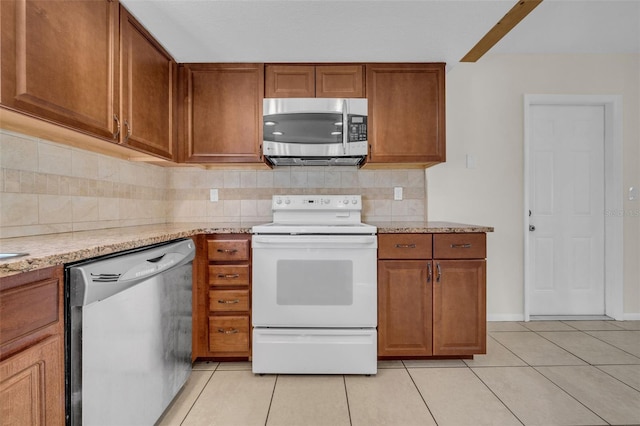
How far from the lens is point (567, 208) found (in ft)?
9.51

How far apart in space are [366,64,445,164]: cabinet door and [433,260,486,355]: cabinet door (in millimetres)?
832

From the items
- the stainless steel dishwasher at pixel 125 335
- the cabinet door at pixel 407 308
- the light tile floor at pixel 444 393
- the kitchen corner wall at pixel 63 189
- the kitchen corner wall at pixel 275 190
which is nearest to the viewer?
the stainless steel dishwasher at pixel 125 335

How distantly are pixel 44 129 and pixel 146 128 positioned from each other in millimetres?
588

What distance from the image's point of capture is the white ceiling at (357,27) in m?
1.67

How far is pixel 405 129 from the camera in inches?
91.7

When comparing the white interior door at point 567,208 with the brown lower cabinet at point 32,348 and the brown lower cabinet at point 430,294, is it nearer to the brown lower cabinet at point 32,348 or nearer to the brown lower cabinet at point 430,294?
the brown lower cabinet at point 430,294

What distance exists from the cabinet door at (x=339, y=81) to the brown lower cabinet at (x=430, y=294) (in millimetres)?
1110

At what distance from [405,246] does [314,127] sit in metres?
1.06

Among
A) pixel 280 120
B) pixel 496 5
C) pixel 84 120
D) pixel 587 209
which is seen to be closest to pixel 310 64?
pixel 280 120

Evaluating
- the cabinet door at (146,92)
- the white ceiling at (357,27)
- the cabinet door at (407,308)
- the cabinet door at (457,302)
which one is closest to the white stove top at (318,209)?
the cabinet door at (407,308)

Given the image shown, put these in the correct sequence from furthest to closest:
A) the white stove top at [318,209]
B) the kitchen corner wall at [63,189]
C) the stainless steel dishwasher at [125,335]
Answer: the white stove top at [318,209], the kitchen corner wall at [63,189], the stainless steel dishwasher at [125,335]

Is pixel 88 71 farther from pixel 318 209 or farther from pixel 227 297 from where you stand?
pixel 318 209

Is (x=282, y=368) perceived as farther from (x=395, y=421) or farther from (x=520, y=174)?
(x=520, y=174)

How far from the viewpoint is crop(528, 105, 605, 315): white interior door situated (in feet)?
9.47
